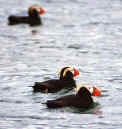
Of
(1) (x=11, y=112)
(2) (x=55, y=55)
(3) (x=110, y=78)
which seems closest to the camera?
(1) (x=11, y=112)

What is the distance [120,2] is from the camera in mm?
30312

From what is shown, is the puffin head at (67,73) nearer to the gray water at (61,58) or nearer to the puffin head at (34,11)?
the gray water at (61,58)

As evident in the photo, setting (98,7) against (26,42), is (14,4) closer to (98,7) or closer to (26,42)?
(98,7)

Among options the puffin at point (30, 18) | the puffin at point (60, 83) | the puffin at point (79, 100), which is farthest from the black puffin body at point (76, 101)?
the puffin at point (30, 18)

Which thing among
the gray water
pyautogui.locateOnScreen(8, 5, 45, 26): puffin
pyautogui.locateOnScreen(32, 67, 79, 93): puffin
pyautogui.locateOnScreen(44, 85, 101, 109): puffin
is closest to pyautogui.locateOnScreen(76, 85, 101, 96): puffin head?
pyautogui.locateOnScreen(44, 85, 101, 109): puffin

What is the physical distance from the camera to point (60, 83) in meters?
15.6

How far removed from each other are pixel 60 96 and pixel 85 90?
0.89 meters

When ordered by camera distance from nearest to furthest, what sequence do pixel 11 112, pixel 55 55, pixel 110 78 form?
pixel 11 112, pixel 110 78, pixel 55 55

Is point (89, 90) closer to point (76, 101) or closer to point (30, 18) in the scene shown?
point (76, 101)

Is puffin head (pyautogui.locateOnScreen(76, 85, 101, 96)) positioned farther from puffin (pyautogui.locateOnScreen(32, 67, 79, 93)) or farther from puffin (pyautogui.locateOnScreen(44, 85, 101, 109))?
puffin (pyautogui.locateOnScreen(32, 67, 79, 93))

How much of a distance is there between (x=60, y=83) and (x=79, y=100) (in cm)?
141

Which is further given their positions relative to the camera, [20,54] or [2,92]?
[20,54]

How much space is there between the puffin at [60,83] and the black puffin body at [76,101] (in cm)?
90

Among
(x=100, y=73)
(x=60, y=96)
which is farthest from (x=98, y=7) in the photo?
(x=60, y=96)
